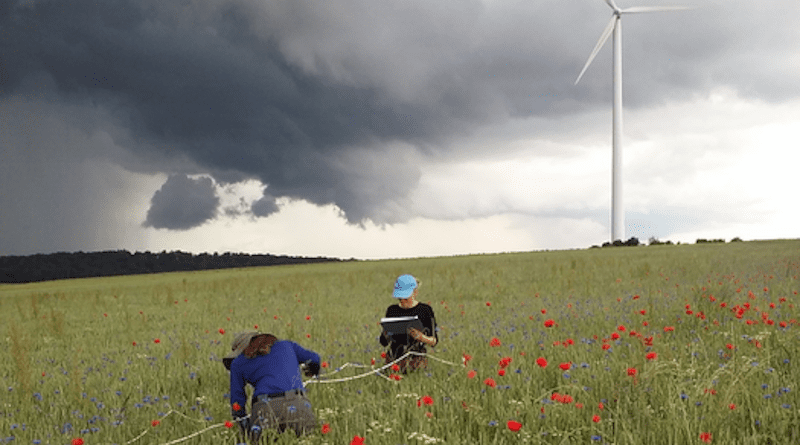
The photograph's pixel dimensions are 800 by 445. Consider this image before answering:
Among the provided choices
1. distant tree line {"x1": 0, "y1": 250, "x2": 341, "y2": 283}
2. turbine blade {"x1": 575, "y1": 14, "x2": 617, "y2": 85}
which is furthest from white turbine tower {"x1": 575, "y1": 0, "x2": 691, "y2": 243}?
distant tree line {"x1": 0, "y1": 250, "x2": 341, "y2": 283}

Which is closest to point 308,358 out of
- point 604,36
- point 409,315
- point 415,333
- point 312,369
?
point 312,369

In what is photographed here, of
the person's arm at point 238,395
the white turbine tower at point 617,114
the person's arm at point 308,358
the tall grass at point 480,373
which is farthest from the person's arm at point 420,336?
the white turbine tower at point 617,114

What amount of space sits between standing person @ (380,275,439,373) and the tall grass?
0.25 meters

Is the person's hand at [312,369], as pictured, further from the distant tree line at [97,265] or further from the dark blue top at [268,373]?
the distant tree line at [97,265]

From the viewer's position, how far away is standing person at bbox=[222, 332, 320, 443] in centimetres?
428

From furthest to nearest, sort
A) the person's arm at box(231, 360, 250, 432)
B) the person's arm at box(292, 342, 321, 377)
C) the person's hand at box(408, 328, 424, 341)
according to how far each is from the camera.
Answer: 1. the person's hand at box(408, 328, 424, 341)
2. the person's arm at box(292, 342, 321, 377)
3. the person's arm at box(231, 360, 250, 432)

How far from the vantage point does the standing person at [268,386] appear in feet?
14.0

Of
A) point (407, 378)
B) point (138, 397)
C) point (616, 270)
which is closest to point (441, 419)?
point (407, 378)

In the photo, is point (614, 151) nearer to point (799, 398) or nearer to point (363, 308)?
point (363, 308)

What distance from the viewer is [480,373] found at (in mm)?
5910

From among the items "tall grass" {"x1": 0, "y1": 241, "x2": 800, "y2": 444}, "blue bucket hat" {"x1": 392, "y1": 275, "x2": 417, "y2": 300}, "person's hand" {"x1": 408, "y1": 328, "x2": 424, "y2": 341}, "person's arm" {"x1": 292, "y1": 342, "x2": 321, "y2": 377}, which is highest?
"blue bucket hat" {"x1": 392, "y1": 275, "x2": 417, "y2": 300}

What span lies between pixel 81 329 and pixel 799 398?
14.8 metres

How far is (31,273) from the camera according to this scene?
6562 centimetres

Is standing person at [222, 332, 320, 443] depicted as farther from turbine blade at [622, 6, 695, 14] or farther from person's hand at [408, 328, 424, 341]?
turbine blade at [622, 6, 695, 14]
